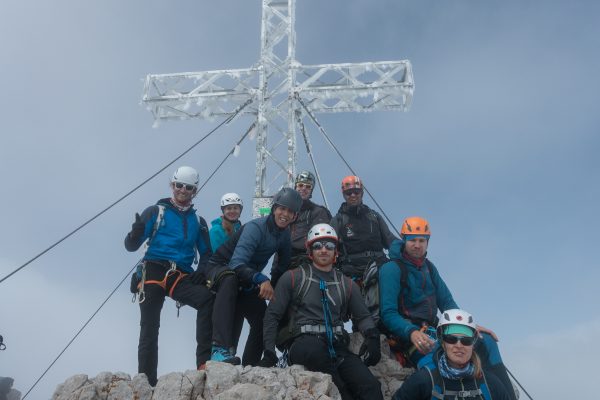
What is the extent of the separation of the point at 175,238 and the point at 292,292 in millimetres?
1898

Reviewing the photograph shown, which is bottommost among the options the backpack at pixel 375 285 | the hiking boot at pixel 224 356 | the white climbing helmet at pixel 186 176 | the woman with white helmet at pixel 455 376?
the hiking boot at pixel 224 356

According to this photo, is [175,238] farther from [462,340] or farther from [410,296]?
[462,340]

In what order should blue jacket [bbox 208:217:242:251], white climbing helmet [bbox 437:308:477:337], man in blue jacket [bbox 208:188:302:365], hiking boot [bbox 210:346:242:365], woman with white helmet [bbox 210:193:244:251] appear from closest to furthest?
white climbing helmet [bbox 437:308:477:337], hiking boot [bbox 210:346:242:365], man in blue jacket [bbox 208:188:302:365], blue jacket [bbox 208:217:242:251], woman with white helmet [bbox 210:193:244:251]

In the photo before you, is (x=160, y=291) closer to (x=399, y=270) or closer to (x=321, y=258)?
(x=321, y=258)

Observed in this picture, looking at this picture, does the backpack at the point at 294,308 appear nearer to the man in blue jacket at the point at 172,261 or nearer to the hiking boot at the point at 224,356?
the hiking boot at the point at 224,356

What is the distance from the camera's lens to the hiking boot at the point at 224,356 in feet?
16.5

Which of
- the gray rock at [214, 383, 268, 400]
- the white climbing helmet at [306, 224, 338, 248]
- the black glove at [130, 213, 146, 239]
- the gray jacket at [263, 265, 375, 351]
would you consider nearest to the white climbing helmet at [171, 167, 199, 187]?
the black glove at [130, 213, 146, 239]

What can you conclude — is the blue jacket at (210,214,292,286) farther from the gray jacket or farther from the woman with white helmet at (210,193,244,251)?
the woman with white helmet at (210,193,244,251)

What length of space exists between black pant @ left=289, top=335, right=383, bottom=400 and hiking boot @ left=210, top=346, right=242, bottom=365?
0.60 meters

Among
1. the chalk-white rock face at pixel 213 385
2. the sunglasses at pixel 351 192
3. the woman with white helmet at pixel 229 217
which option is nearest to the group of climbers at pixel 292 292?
the chalk-white rock face at pixel 213 385

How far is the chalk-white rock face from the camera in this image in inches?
178

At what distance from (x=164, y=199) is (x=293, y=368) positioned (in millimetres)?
2860

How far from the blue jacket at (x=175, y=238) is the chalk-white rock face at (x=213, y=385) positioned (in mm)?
1514

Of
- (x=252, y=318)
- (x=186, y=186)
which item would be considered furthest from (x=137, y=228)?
(x=252, y=318)
